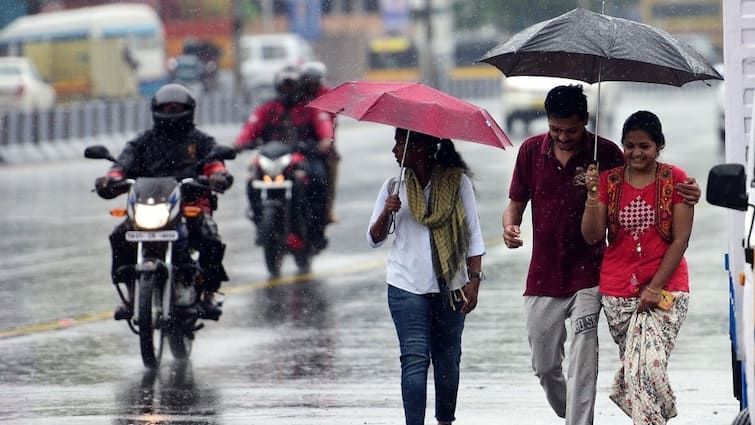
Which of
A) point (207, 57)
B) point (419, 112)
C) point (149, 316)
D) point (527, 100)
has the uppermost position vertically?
point (419, 112)

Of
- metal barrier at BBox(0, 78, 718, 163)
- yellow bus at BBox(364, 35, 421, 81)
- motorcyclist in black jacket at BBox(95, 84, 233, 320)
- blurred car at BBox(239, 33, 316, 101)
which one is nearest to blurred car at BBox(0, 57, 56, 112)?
metal barrier at BBox(0, 78, 718, 163)

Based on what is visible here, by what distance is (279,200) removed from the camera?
14.8 meters

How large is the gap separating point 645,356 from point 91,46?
143 ft

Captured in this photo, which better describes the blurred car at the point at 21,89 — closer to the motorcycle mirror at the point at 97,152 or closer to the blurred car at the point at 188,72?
the blurred car at the point at 188,72

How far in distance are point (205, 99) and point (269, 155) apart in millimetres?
23990

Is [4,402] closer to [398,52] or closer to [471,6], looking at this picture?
[398,52]

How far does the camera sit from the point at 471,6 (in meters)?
68.2

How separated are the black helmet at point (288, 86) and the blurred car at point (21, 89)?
22.9 m

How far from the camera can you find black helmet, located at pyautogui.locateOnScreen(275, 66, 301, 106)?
48.3ft

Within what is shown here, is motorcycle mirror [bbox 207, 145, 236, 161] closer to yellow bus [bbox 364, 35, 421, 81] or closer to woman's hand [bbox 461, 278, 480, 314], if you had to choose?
woman's hand [bbox 461, 278, 480, 314]

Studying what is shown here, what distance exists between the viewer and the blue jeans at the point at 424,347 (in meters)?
7.32

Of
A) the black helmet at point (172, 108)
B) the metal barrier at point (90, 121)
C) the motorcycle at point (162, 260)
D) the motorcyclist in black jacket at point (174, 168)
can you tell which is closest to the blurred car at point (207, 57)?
the metal barrier at point (90, 121)

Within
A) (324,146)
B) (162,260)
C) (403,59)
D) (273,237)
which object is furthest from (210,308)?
(403,59)

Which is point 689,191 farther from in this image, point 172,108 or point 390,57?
point 390,57
